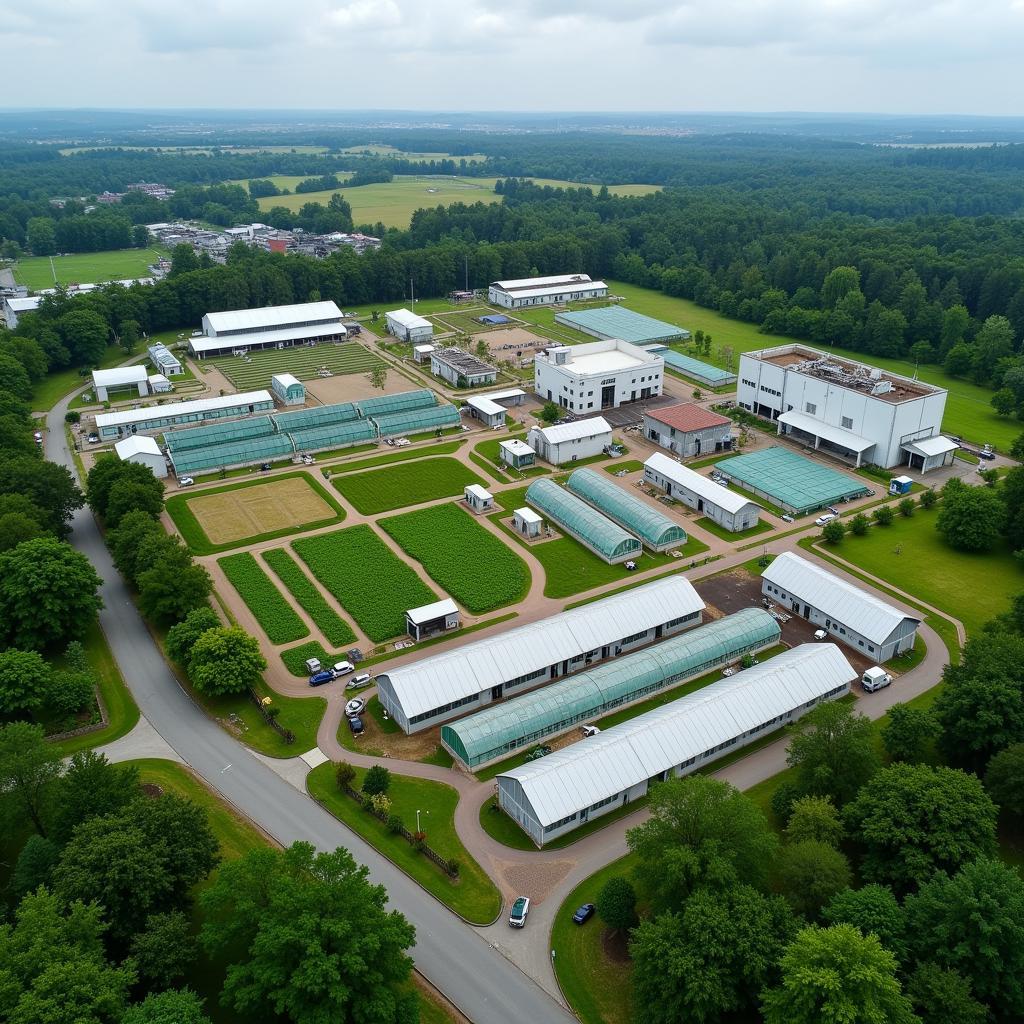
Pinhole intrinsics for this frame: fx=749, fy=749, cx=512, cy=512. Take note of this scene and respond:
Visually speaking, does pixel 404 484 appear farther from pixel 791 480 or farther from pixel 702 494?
pixel 791 480

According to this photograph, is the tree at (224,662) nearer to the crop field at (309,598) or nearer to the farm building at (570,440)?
the crop field at (309,598)

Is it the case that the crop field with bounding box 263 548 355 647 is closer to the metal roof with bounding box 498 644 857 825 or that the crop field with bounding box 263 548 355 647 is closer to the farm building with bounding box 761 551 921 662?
the metal roof with bounding box 498 644 857 825

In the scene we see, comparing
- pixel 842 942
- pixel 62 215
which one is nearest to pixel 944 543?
pixel 842 942

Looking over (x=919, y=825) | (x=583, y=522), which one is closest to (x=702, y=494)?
(x=583, y=522)

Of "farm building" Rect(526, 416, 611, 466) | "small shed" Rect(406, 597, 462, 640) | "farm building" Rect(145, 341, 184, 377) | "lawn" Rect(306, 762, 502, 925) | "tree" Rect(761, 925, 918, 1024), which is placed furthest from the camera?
"farm building" Rect(145, 341, 184, 377)

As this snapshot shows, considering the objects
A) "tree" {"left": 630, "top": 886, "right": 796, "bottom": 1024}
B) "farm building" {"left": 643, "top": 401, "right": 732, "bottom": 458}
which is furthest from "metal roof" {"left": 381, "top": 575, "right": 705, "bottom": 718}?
"farm building" {"left": 643, "top": 401, "right": 732, "bottom": 458}

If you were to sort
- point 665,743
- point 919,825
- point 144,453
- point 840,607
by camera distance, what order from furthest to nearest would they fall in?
1. point 144,453
2. point 840,607
3. point 665,743
4. point 919,825

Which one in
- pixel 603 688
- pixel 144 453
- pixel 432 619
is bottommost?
pixel 603 688
